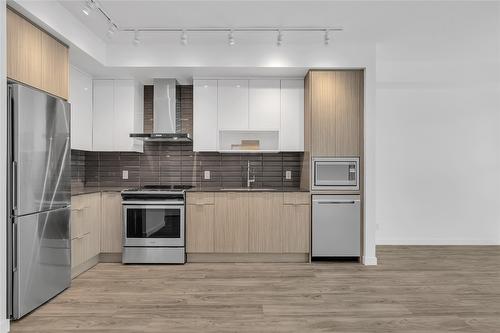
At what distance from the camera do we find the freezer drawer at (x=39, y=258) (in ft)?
9.28

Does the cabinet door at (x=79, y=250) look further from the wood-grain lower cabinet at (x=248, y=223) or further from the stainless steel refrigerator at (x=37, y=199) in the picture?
the wood-grain lower cabinet at (x=248, y=223)

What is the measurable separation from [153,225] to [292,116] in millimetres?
2265

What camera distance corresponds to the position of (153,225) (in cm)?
453

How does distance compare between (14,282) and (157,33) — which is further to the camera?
(157,33)

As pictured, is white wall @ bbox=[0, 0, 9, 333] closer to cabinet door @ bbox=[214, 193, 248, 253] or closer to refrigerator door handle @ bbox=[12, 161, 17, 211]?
refrigerator door handle @ bbox=[12, 161, 17, 211]

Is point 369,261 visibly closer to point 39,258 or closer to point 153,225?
point 153,225

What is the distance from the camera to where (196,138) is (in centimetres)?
490

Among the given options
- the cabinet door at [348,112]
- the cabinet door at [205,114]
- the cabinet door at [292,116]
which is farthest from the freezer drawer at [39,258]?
the cabinet door at [348,112]

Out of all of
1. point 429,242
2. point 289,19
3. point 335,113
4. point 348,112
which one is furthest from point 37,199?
point 429,242

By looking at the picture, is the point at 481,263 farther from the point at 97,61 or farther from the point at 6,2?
the point at 6,2

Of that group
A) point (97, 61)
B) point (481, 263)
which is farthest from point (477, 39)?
point (97, 61)

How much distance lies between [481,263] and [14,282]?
5023 millimetres

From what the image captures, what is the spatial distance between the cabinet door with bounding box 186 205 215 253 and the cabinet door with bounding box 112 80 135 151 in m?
1.28

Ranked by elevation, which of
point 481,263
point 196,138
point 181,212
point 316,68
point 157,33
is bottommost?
point 481,263
